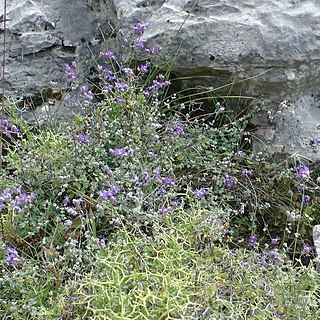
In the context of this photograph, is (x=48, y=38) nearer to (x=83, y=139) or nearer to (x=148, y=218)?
(x=83, y=139)

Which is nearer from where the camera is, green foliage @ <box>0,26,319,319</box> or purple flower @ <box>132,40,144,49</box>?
green foliage @ <box>0,26,319,319</box>

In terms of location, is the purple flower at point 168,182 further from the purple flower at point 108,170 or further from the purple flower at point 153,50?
the purple flower at point 153,50

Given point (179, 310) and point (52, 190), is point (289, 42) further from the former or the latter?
point (179, 310)

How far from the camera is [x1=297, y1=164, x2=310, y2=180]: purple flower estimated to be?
8.23 feet

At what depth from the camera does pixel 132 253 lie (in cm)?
198

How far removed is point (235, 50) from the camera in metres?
2.75

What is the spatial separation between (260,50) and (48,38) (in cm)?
104

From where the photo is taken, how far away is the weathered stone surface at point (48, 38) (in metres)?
3.00

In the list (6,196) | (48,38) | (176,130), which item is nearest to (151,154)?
(176,130)

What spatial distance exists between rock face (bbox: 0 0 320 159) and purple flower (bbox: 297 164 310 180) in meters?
0.17

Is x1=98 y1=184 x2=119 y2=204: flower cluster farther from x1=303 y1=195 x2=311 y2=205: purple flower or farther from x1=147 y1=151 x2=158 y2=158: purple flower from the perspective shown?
x1=303 y1=195 x2=311 y2=205: purple flower

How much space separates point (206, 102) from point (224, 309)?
4.00 ft

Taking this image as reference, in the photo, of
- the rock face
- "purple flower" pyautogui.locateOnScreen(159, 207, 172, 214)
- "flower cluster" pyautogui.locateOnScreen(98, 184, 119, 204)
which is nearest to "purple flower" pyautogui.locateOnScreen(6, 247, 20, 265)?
"flower cluster" pyautogui.locateOnScreen(98, 184, 119, 204)

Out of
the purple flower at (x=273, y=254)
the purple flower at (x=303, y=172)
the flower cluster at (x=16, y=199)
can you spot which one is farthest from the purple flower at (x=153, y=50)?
the purple flower at (x=273, y=254)
